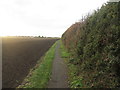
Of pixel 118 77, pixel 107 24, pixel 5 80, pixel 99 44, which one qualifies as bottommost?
pixel 5 80

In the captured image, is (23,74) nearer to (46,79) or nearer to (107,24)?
(46,79)

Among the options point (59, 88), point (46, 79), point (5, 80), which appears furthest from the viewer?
point (5, 80)

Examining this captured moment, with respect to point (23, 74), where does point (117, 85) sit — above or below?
above

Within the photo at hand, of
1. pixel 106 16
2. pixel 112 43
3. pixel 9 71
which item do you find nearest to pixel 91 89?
pixel 112 43

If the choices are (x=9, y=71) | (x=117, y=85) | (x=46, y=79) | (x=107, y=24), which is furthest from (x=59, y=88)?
(x=9, y=71)

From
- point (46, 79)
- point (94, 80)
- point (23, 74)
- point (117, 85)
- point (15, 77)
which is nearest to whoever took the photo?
point (117, 85)

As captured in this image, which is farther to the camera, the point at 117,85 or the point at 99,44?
the point at 99,44

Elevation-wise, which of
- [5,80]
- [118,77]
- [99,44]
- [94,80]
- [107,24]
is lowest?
[5,80]

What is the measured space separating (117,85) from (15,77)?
7.90 meters

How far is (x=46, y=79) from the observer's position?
32.4 ft

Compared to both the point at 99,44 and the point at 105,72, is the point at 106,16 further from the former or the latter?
the point at 105,72

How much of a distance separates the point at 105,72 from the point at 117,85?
103 centimetres

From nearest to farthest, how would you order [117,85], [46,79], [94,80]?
[117,85] → [94,80] → [46,79]

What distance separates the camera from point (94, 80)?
7.69m
